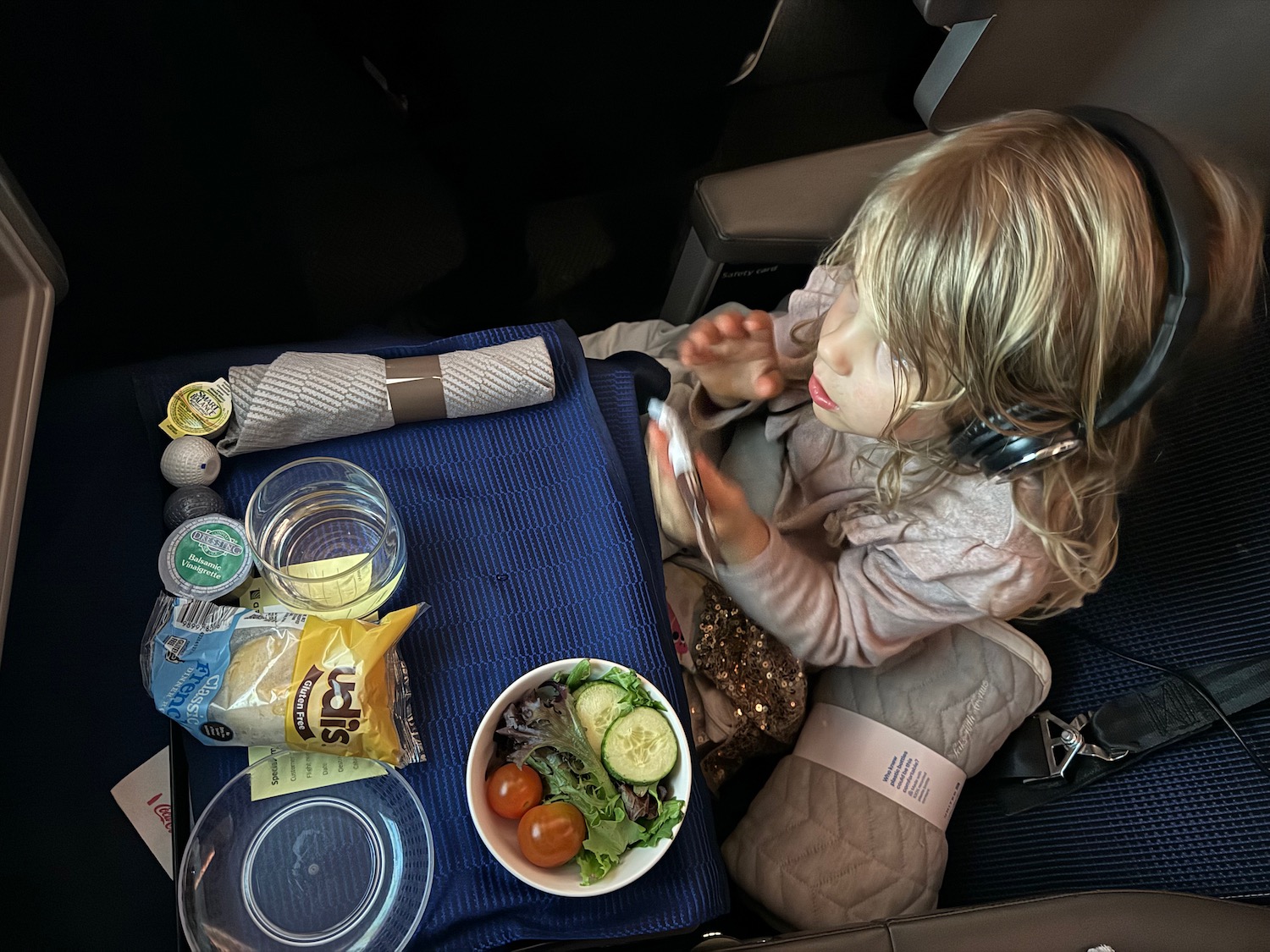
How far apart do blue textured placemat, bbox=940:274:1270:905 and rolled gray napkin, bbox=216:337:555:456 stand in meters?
0.62

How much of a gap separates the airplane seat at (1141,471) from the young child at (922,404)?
10 cm

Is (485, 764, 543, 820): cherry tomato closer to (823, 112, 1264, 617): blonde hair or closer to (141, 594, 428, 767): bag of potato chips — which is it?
(141, 594, 428, 767): bag of potato chips

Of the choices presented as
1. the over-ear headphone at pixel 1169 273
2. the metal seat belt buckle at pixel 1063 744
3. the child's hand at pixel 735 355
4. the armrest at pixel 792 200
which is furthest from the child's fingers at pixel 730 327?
the metal seat belt buckle at pixel 1063 744

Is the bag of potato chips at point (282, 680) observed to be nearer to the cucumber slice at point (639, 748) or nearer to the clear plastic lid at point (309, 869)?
the clear plastic lid at point (309, 869)

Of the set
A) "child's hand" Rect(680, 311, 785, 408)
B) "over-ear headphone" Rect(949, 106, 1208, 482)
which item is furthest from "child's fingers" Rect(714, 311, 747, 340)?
"over-ear headphone" Rect(949, 106, 1208, 482)

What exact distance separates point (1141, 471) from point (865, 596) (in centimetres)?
31

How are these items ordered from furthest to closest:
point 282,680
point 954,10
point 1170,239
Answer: point 954,10 → point 282,680 → point 1170,239

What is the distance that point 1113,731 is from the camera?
2.88ft

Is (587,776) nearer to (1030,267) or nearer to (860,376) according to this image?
(860,376)

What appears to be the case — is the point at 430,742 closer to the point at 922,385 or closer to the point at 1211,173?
the point at 922,385

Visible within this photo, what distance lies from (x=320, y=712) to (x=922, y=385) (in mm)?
541

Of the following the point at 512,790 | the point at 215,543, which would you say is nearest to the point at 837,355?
the point at 512,790

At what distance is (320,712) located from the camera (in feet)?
2.21

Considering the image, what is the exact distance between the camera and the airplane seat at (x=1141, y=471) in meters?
0.81
